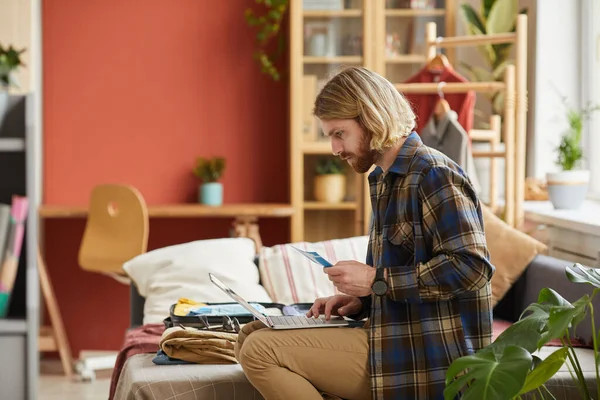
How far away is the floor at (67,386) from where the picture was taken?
13.9 ft

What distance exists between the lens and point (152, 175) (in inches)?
203

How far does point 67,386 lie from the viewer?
446cm

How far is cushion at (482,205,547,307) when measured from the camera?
3439mm

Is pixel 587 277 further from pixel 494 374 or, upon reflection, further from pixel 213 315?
pixel 213 315

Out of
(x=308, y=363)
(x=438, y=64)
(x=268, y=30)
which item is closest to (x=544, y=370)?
(x=308, y=363)

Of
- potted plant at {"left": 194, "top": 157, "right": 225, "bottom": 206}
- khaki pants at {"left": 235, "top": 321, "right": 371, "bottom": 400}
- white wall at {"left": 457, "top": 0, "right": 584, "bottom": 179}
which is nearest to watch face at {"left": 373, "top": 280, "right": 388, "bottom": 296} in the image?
khaki pants at {"left": 235, "top": 321, "right": 371, "bottom": 400}

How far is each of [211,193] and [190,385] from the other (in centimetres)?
259

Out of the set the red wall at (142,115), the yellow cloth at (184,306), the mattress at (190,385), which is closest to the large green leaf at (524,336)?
the mattress at (190,385)

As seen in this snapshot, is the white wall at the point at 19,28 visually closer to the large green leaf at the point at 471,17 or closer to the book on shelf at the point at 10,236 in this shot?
the book on shelf at the point at 10,236

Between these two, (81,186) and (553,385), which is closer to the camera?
(553,385)

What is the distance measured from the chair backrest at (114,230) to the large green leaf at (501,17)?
6.55 ft

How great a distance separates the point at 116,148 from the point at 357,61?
1.48 m

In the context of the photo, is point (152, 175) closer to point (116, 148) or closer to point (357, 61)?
point (116, 148)

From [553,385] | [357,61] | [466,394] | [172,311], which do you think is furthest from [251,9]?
[466,394]
